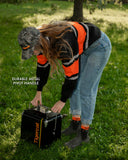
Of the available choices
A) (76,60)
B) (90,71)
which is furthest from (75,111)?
(76,60)

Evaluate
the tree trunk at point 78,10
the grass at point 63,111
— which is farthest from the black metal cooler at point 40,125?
the tree trunk at point 78,10

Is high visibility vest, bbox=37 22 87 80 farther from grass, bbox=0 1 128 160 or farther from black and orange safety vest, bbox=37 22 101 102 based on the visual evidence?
grass, bbox=0 1 128 160

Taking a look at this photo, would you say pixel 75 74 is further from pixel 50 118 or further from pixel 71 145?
pixel 71 145

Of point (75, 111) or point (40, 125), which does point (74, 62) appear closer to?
point (40, 125)

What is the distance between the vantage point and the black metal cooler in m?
3.23

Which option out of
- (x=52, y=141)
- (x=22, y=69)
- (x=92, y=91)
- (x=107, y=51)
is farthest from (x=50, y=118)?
(x=22, y=69)

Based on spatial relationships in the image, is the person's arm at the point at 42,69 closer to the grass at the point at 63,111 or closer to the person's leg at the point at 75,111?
the grass at the point at 63,111

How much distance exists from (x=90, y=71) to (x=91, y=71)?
1 cm

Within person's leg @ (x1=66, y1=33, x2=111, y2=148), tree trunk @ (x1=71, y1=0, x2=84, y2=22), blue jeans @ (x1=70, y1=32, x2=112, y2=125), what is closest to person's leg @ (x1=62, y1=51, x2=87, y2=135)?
blue jeans @ (x1=70, y1=32, x2=112, y2=125)

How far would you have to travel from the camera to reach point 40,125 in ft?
10.5

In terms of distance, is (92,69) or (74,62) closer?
(74,62)

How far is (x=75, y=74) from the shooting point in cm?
268

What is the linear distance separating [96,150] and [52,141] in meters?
0.67

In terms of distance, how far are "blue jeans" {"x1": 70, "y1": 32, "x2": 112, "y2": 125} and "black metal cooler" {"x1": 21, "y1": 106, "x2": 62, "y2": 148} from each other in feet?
1.39
